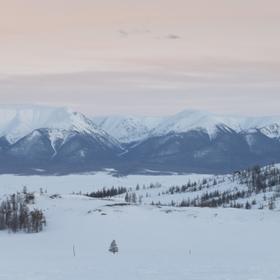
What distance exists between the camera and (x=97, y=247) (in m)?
90.4

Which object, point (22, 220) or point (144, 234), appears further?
point (22, 220)

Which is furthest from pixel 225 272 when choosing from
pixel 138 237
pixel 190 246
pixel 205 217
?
pixel 205 217

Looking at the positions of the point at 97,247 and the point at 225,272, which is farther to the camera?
the point at 97,247

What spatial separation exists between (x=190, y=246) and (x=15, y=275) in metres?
47.8

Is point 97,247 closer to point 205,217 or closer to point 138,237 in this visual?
point 138,237

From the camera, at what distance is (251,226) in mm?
103062

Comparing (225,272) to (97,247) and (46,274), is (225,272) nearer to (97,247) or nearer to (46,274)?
(46,274)

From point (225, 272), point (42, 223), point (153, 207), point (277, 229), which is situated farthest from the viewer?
point (153, 207)

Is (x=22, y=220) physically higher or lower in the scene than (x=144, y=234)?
higher

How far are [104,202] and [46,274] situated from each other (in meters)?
82.8

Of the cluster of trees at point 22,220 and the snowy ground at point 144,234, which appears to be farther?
the cluster of trees at point 22,220

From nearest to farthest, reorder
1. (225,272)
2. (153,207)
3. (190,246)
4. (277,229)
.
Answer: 1. (225,272)
2. (190,246)
3. (277,229)
4. (153,207)

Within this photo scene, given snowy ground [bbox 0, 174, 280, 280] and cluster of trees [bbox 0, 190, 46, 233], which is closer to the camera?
snowy ground [bbox 0, 174, 280, 280]

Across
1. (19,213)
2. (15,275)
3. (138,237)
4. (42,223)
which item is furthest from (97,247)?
(15,275)
